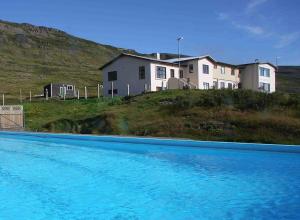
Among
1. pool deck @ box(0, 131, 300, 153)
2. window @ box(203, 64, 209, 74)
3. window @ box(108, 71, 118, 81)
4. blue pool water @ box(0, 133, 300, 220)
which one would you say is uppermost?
window @ box(203, 64, 209, 74)

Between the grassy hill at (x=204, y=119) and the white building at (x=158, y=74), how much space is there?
1039 cm

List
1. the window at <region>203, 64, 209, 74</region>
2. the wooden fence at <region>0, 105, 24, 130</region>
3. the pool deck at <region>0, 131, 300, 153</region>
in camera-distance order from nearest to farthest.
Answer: the pool deck at <region>0, 131, 300, 153</region>, the wooden fence at <region>0, 105, 24, 130</region>, the window at <region>203, 64, 209, 74</region>

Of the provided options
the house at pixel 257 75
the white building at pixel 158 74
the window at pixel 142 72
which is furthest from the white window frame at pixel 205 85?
the window at pixel 142 72

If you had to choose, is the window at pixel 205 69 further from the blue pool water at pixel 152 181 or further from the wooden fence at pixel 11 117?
the blue pool water at pixel 152 181

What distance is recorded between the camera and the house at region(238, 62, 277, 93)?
2280 inches

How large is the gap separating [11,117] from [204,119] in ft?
57.9

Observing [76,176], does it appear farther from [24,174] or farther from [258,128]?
[258,128]

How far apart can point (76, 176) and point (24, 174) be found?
2.04 metres

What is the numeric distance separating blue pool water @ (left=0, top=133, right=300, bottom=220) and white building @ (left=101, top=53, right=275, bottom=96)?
25506 millimetres

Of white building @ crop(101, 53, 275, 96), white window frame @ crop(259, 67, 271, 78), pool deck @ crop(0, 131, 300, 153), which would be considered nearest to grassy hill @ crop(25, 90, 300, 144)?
pool deck @ crop(0, 131, 300, 153)

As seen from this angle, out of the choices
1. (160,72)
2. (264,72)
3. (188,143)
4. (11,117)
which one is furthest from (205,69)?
(188,143)

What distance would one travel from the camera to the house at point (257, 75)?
5791cm

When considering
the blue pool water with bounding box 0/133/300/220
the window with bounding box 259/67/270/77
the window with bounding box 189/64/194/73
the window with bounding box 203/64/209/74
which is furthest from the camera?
the window with bounding box 259/67/270/77

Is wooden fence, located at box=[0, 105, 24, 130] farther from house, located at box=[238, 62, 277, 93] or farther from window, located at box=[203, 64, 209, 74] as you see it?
house, located at box=[238, 62, 277, 93]
